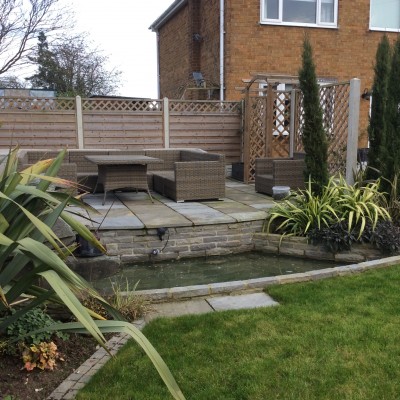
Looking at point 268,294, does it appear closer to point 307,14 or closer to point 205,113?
point 205,113

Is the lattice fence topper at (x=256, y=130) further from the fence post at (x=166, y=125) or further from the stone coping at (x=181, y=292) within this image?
the stone coping at (x=181, y=292)

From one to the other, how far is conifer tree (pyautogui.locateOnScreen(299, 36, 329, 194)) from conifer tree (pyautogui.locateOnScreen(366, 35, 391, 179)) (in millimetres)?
773

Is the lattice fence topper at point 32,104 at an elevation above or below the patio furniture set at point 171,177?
above

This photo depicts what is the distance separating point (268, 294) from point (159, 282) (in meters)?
1.30

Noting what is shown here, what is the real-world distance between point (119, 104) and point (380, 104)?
6.56 m

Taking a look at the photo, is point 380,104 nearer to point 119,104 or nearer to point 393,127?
point 393,127

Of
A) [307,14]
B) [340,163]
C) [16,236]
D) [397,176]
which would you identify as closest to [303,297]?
[16,236]

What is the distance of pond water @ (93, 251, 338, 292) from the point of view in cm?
472

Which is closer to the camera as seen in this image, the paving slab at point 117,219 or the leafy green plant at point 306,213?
the paving slab at point 117,219

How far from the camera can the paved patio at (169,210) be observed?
561 cm

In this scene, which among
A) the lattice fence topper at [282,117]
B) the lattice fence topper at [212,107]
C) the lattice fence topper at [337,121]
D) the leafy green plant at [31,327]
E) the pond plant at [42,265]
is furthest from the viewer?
the lattice fence topper at [212,107]

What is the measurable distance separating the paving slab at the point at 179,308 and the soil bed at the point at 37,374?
64cm

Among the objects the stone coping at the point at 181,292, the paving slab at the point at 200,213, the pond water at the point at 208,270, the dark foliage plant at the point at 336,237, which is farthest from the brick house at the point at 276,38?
the stone coping at the point at 181,292

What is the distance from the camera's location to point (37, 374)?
100 inches
